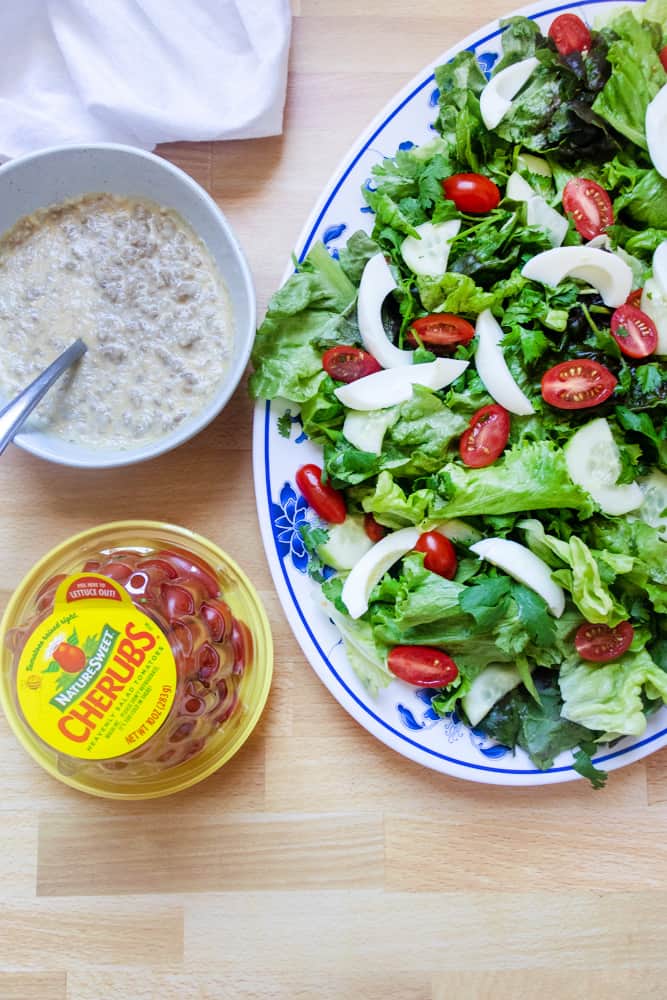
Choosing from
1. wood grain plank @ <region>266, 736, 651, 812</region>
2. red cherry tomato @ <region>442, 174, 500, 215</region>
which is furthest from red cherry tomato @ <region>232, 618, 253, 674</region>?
red cherry tomato @ <region>442, 174, 500, 215</region>

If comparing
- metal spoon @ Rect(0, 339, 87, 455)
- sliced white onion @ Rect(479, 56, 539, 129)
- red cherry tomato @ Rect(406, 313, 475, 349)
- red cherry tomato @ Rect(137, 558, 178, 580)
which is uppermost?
sliced white onion @ Rect(479, 56, 539, 129)

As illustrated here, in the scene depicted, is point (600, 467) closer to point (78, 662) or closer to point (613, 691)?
point (613, 691)

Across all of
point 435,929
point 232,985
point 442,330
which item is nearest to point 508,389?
point 442,330

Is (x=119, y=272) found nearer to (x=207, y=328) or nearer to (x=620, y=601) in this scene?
(x=207, y=328)

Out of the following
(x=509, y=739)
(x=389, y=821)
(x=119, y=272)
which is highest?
(x=119, y=272)

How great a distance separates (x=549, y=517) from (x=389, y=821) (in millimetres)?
610

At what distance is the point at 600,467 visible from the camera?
141cm

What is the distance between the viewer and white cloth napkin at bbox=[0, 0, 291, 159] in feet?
4.98

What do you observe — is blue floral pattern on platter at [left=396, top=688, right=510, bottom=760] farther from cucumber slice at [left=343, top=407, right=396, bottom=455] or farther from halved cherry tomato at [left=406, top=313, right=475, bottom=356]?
halved cherry tomato at [left=406, top=313, right=475, bottom=356]

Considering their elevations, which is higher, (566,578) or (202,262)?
(202,262)

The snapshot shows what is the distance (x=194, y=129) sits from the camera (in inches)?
60.2

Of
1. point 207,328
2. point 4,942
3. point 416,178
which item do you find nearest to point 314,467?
point 207,328

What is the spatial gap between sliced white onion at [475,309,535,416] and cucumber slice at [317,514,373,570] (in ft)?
1.02

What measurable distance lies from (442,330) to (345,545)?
1.27ft
